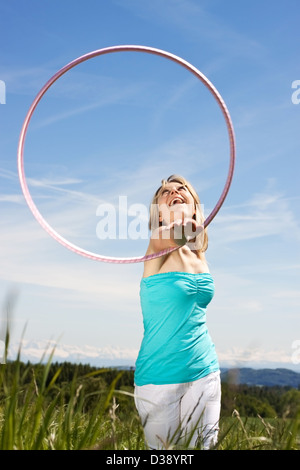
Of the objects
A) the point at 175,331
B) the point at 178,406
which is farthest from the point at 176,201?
the point at 178,406

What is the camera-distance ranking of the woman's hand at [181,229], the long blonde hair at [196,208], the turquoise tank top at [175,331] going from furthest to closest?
the long blonde hair at [196,208]
the woman's hand at [181,229]
the turquoise tank top at [175,331]

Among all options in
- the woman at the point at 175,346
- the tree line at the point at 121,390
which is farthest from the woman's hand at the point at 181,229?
the tree line at the point at 121,390

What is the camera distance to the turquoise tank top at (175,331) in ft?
18.4

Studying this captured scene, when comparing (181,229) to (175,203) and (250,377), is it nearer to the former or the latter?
(175,203)

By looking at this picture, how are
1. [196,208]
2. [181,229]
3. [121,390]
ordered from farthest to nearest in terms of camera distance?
1. [196,208]
2. [181,229]
3. [121,390]

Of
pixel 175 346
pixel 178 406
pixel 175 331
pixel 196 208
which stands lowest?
pixel 178 406

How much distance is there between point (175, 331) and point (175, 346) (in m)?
0.15

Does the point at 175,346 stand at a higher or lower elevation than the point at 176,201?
lower

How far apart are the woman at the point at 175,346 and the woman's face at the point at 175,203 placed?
0.77ft

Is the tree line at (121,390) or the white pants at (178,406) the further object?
the white pants at (178,406)

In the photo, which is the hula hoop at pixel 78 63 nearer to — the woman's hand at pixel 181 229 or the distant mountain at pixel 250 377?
the woman's hand at pixel 181 229

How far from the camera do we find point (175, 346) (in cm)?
566
